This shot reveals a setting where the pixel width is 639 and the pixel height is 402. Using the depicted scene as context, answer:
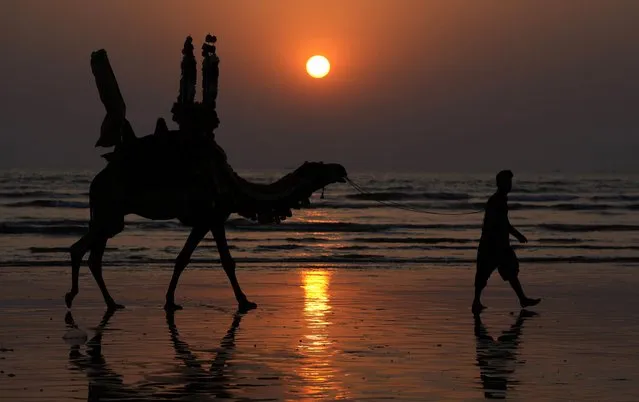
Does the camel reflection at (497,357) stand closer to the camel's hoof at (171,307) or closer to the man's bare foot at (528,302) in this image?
the man's bare foot at (528,302)

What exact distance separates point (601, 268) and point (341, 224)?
875 inches

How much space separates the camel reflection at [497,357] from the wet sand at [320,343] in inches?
0.8

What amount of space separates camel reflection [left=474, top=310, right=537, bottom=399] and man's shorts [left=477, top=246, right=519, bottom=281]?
1270mm

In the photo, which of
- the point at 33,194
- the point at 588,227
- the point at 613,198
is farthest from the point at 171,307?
the point at 613,198

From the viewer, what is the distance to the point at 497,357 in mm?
13125

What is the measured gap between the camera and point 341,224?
47844mm

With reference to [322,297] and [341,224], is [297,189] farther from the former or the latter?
[341,224]

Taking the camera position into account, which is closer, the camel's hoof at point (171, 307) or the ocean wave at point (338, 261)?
the camel's hoof at point (171, 307)

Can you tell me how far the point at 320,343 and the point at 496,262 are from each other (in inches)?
176

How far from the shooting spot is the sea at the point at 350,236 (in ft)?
95.2

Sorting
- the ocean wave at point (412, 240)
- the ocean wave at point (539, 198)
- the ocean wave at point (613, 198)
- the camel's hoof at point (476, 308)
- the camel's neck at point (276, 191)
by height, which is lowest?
the ocean wave at point (613, 198)

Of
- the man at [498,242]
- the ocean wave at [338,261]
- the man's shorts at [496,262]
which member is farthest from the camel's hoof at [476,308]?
the ocean wave at [338,261]

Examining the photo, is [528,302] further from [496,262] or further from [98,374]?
[98,374]

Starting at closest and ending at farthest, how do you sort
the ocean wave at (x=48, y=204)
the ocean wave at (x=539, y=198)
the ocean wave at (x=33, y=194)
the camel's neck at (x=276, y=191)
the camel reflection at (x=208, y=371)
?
1. the camel reflection at (x=208, y=371)
2. the camel's neck at (x=276, y=191)
3. the ocean wave at (x=48, y=204)
4. the ocean wave at (x=33, y=194)
5. the ocean wave at (x=539, y=198)
